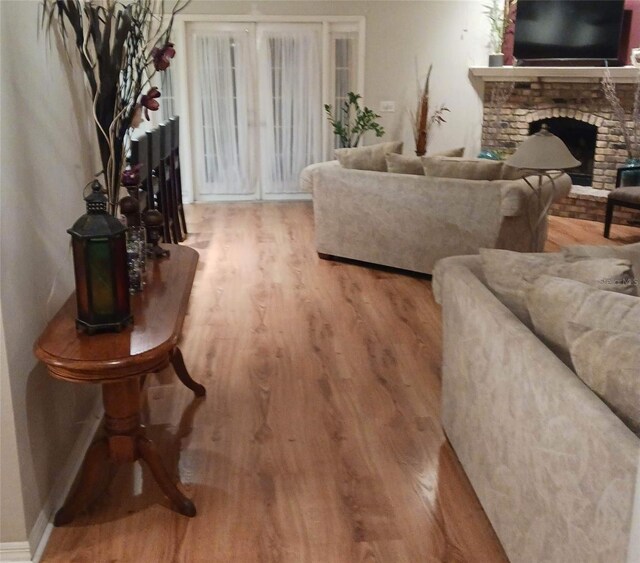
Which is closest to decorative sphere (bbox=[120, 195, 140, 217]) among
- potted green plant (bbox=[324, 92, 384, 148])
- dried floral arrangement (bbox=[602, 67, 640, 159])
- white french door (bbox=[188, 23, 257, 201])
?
potted green plant (bbox=[324, 92, 384, 148])

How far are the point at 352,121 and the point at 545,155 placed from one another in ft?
14.5

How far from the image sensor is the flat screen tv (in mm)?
6988

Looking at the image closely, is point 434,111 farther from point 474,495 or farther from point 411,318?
point 474,495

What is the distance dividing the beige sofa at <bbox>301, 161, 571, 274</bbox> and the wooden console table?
249 cm

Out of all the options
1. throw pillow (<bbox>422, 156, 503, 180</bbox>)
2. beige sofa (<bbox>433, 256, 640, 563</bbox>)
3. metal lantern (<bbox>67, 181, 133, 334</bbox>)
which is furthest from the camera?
throw pillow (<bbox>422, 156, 503, 180</bbox>)

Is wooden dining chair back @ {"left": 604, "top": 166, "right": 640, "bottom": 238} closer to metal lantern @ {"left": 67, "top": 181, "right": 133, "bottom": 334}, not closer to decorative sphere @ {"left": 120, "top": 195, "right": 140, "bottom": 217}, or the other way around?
decorative sphere @ {"left": 120, "top": 195, "right": 140, "bottom": 217}

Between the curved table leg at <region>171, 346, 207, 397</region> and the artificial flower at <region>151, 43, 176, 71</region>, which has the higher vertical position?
the artificial flower at <region>151, 43, 176, 71</region>

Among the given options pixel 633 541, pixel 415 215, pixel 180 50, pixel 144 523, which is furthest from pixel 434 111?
pixel 633 541

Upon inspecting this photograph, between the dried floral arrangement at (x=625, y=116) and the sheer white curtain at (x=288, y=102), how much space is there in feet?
9.78

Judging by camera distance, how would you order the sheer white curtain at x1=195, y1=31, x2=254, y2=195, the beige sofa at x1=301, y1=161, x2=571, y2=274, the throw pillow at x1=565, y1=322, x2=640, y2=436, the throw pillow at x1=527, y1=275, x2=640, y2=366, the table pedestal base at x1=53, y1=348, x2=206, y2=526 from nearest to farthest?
the throw pillow at x1=565, y1=322, x2=640, y2=436, the throw pillow at x1=527, y1=275, x2=640, y2=366, the table pedestal base at x1=53, y1=348, x2=206, y2=526, the beige sofa at x1=301, y1=161, x2=571, y2=274, the sheer white curtain at x1=195, y1=31, x2=254, y2=195

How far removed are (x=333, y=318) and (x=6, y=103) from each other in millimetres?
2642

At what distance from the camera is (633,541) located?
992mm

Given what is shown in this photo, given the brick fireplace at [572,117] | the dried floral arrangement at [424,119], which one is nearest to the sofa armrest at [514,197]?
the brick fireplace at [572,117]

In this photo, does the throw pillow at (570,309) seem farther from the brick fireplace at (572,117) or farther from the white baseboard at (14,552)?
the brick fireplace at (572,117)
